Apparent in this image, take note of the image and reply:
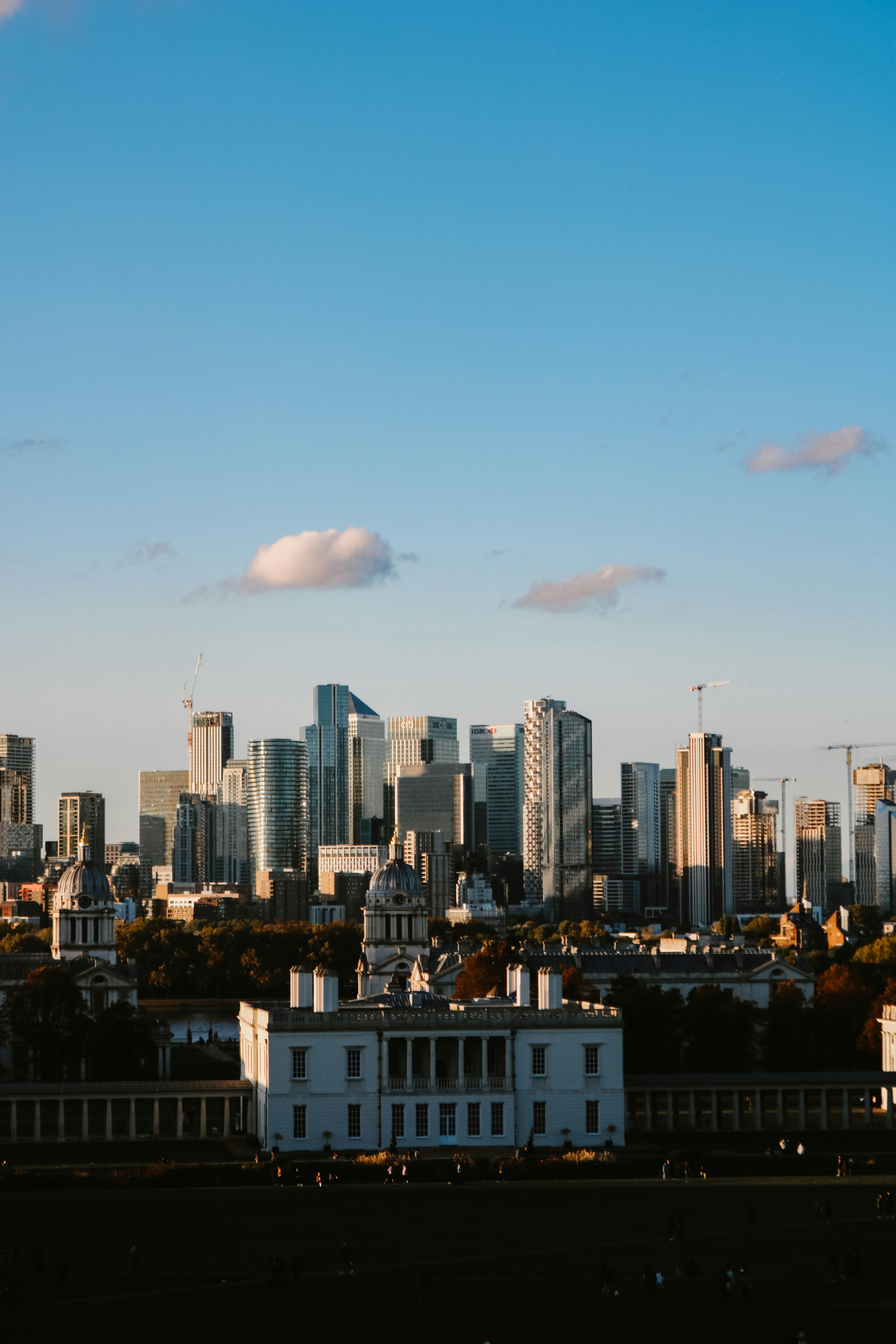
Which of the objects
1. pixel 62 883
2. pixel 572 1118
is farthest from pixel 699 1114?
pixel 62 883

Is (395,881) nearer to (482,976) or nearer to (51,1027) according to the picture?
(482,976)

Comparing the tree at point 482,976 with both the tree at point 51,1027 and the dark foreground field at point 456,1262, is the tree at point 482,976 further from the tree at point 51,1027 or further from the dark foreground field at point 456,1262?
the dark foreground field at point 456,1262

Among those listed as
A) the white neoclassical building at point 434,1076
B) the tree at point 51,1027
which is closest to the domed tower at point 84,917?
the tree at point 51,1027

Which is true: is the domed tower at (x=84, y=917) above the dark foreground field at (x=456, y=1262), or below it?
above

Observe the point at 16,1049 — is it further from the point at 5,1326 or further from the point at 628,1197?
the point at 5,1326

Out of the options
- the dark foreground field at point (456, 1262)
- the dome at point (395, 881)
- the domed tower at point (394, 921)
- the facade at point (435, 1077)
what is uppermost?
the dome at point (395, 881)

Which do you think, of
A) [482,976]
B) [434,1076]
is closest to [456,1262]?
[434,1076]

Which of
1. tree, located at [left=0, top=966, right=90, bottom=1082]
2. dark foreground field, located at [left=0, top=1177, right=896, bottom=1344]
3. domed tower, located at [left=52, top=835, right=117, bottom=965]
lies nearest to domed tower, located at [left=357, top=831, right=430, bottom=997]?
domed tower, located at [left=52, top=835, right=117, bottom=965]
